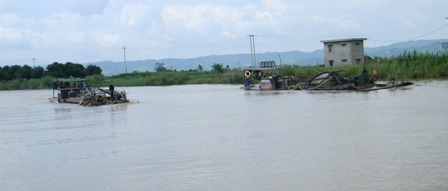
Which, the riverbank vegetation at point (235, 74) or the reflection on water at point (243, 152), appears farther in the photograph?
the riverbank vegetation at point (235, 74)

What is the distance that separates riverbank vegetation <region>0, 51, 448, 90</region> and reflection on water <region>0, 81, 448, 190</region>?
1946cm

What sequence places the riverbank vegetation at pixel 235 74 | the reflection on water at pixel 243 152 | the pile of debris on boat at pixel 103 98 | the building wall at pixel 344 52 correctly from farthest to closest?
the building wall at pixel 344 52 < the riverbank vegetation at pixel 235 74 < the pile of debris on boat at pixel 103 98 < the reflection on water at pixel 243 152

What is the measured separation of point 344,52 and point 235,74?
12347 millimetres

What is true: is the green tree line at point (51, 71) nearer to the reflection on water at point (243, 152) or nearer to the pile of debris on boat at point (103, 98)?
the pile of debris on boat at point (103, 98)

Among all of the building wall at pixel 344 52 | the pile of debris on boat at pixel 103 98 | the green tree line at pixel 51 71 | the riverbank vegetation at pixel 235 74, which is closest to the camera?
the pile of debris on boat at pixel 103 98

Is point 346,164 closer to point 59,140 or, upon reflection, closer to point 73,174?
point 73,174

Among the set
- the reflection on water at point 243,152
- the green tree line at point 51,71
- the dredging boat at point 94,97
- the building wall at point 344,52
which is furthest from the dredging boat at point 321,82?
the green tree line at point 51,71

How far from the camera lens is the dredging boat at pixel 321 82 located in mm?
34188

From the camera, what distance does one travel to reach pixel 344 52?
55719 mm

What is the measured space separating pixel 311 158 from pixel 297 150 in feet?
3.72

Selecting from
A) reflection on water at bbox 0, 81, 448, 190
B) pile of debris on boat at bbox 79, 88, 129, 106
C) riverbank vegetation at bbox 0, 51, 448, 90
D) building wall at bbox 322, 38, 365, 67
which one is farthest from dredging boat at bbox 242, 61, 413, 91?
building wall at bbox 322, 38, 365, 67

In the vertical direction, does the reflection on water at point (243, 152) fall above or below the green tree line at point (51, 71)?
below

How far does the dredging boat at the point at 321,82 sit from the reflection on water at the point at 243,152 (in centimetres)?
1126

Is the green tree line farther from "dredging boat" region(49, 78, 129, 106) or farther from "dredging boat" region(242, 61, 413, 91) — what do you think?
"dredging boat" region(49, 78, 129, 106)
